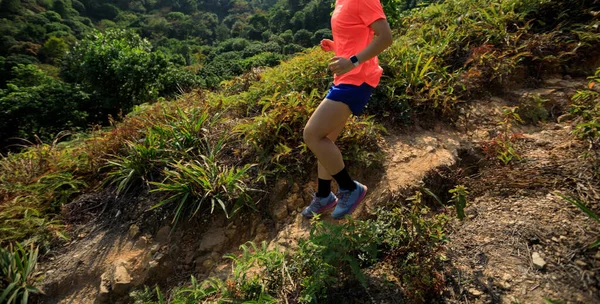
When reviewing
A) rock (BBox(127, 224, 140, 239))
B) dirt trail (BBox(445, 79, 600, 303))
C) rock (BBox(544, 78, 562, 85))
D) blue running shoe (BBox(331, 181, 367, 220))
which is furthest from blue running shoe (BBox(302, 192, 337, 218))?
rock (BBox(544, 78, 562, 85))

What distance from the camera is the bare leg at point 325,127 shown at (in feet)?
6.41

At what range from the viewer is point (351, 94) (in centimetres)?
194

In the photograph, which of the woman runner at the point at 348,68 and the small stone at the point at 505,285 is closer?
the small stone at the point at 505,285

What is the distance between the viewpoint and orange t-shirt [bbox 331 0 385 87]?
1830 millimetres

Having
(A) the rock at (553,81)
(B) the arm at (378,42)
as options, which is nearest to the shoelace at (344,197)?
(B) the arm at (378,42)

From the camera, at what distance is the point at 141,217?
270 centimetres

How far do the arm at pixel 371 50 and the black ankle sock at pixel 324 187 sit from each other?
852 mm

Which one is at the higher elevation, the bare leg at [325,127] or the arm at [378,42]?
the arm at [378,42]

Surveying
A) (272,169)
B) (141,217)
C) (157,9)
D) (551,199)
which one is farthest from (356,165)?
(157,9)

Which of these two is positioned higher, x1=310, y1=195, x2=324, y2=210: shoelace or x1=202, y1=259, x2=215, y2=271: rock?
→ x1=202, y1=259, x2=215, y2=271: rock

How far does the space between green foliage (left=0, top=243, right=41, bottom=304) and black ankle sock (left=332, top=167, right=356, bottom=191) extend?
2382mm

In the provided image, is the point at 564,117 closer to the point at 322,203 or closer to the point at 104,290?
the point at 322,203

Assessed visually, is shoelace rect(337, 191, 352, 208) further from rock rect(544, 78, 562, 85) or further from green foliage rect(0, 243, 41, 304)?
rock rect(544, 78, 562, 85)

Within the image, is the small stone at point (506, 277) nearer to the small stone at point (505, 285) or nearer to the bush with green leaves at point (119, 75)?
the small stone at point (505, 285)
